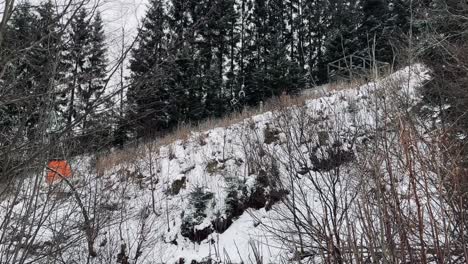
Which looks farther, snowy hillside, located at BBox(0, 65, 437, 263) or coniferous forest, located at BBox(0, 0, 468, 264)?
snowy hillside, located at BBox(0, 65, 437, 263)

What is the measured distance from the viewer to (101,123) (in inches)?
84.4

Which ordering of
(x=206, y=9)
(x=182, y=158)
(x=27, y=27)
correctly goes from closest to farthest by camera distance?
(x=206, y=9), (x=27, y=27), (x=182, y=158)

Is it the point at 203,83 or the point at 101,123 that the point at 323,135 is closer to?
the point at 101,123

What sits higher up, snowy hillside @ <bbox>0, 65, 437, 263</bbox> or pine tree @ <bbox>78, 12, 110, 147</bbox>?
pine tree @ <bbox>78, 12, 110, 147</bbox>

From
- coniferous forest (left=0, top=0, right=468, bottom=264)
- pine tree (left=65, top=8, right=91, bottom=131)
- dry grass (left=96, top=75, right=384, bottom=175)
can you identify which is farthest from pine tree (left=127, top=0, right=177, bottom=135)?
dry grass (left=96, top=75, right=384, bottom=175)

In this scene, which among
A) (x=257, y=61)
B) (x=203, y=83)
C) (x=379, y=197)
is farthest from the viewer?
(x=257, y=61)

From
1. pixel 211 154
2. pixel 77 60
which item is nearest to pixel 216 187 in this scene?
pixel 211 154

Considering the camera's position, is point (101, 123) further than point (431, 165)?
Yes

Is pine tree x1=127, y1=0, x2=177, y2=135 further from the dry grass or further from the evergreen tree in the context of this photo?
the dry grass

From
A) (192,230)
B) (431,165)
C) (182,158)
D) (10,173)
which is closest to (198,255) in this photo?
(192,230)

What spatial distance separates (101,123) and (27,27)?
29.6 inches

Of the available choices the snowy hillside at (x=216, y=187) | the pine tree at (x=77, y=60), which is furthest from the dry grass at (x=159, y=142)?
the pine tree at (x=77, y=60)

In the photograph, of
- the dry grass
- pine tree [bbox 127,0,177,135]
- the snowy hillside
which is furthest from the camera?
the dry grass

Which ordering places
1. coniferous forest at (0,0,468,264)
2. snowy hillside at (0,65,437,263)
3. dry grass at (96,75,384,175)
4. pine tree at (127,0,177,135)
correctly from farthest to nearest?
dry grass at (96,75,384,175), snowy hillside at (0,65,437,263), pine tree at (127,0,177,135), coniferous forest at (0,0,468,264)
